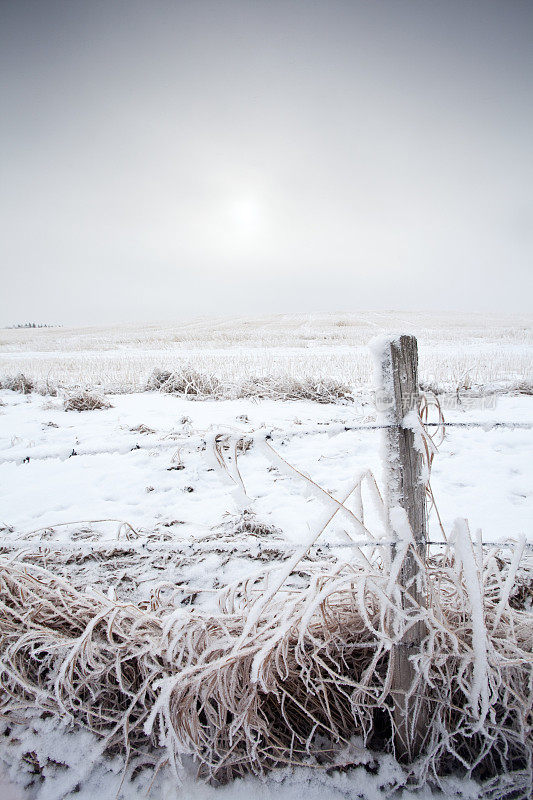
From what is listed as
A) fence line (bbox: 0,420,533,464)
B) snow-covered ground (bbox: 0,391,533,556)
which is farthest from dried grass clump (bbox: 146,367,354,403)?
fence line (bbox: 0,420,533,464)

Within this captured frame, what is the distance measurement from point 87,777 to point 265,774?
26.9 inches

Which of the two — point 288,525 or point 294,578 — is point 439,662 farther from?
point 288,525

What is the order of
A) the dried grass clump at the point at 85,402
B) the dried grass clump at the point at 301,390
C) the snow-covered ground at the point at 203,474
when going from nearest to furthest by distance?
the snow-covered ground at the point at 203,474, the dried grass clump at the point at 85,402, the dried grass clump at the point at 301,390

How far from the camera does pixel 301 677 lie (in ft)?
4.77

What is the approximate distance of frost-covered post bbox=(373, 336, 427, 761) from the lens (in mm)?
1251

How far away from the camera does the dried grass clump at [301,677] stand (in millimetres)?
1360

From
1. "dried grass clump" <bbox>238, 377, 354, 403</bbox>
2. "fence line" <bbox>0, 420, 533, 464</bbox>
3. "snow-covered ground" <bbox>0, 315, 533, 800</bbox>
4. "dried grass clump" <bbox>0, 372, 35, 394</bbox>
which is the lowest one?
"snow-covered ground" <bbox>0, 315, 533, 800</bbox>

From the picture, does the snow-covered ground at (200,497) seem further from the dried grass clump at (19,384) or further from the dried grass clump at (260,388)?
the dried grass clump at (19,384)

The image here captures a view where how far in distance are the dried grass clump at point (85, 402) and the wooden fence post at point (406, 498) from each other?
633cm

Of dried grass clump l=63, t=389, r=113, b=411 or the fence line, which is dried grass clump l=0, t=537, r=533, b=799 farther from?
dried grass clump l=63, t=389, r=113, b=411

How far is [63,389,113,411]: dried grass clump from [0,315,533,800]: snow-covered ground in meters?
0.21

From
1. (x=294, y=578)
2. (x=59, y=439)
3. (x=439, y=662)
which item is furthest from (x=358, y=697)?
(x=59, y=439)

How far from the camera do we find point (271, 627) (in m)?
1.58

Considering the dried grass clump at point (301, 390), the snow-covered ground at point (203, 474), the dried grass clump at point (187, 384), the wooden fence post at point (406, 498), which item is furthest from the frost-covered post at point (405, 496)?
the dried grass clump at point (187, 384)
